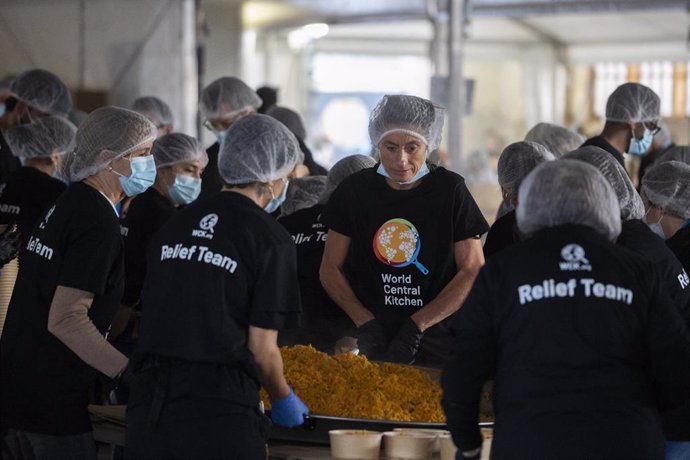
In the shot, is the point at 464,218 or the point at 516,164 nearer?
the point at 464,218

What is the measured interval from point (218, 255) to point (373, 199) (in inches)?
51.2

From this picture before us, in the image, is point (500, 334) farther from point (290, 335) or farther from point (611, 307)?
point (290, 335)

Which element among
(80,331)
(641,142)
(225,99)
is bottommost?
(80,331)

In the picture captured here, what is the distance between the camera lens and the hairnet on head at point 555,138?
603 cm

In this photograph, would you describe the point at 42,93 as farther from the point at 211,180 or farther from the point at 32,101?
the point at 211,180

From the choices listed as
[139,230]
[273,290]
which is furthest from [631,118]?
[273,290]

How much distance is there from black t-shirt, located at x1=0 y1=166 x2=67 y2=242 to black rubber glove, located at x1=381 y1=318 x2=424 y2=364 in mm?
1837

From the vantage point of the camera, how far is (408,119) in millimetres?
4281

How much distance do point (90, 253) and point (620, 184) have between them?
5.27ft

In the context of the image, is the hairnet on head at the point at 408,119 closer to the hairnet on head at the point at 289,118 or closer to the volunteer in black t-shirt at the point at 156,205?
the volunteer in black t-shirt at the point at 156,205

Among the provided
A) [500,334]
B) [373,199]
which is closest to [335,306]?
[373,199]

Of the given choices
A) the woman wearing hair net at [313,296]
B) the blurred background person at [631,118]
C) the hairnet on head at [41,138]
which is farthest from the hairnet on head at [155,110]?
the blurred background person at [631,118]

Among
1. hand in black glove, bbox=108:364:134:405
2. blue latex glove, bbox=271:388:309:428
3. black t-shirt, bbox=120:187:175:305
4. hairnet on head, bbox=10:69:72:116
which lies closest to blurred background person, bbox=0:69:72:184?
hairnet on head, bbox=10:69:72:116

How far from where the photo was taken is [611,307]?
273cm
